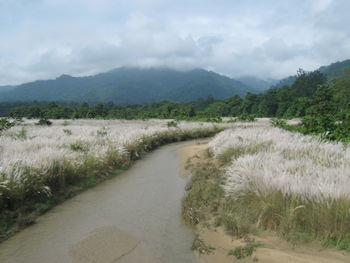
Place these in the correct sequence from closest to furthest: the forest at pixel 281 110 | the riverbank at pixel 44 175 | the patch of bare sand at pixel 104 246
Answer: the patch of bare sand at pixel 104 246
the riverbank at pixel 44 175
the forest at pixel 281 110

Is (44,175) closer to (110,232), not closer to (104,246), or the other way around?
(110,232)

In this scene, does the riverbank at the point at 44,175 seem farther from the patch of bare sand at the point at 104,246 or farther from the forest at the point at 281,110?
the forest at the point at 281,110

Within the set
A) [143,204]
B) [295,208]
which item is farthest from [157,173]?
[295,208]

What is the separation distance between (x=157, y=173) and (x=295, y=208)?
6206 millimetres

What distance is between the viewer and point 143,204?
19.7 ft

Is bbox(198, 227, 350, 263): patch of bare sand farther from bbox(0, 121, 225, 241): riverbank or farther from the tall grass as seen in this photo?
bbox(0, 121, 225, 241): riverbank

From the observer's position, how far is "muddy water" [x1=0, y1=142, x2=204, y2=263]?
3.76 meters

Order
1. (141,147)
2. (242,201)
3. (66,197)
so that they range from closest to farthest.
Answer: (242,201)
(66,197)
(141,147)

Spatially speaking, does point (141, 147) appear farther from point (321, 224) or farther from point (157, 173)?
point (321, 224)

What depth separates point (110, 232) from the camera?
4484 mm

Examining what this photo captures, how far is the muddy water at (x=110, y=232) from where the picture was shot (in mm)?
3756

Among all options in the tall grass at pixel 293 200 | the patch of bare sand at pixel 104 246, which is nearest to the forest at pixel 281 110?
the tall grass at pixel 293 200

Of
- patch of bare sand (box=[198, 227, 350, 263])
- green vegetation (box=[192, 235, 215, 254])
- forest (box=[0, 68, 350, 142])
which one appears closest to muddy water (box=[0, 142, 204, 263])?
green vegetation (box=[192, 235, 215, 254])

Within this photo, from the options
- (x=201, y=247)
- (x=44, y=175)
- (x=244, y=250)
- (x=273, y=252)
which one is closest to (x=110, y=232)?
(x=201, y=247)
